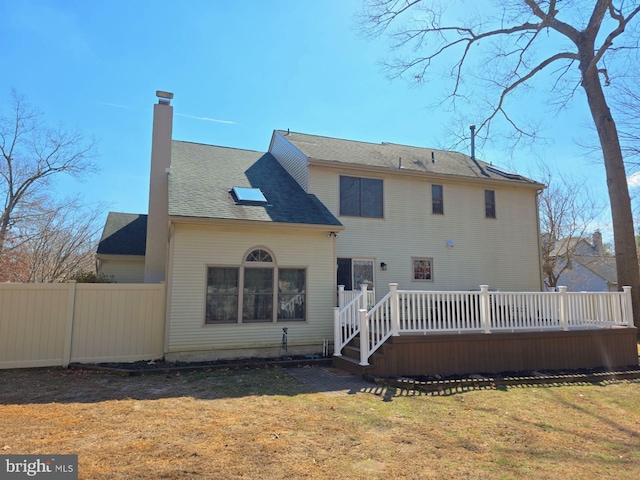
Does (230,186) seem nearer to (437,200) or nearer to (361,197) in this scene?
(361,197)

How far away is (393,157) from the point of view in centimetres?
1392

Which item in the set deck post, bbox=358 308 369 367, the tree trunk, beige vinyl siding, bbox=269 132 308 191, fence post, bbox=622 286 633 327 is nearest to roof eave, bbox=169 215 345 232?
beige vinyl siding, bbox=269 132 308 191

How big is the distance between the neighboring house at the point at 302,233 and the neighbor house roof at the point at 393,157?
91mm

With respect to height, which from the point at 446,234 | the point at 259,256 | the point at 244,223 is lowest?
the point at 259,256

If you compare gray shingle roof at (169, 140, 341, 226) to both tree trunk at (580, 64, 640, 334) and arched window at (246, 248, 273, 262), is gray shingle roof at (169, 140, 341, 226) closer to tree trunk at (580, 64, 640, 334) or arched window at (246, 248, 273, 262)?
arched window at (246, 248, 273, 262)

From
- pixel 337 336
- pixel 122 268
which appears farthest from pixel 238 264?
pixel 122 268

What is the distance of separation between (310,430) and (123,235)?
13.0 m

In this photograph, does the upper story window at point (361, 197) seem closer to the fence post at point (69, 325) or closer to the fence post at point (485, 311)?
the fence post at point (485, 311)

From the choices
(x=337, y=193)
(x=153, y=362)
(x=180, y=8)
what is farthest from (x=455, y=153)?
(x=153, y=362)

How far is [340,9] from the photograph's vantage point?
11.6 m

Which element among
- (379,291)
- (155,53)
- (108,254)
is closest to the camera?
(155,53)

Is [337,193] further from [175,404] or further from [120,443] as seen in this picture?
[120,443]

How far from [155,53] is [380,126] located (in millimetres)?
8642

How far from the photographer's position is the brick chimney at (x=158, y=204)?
1101 centimetres
